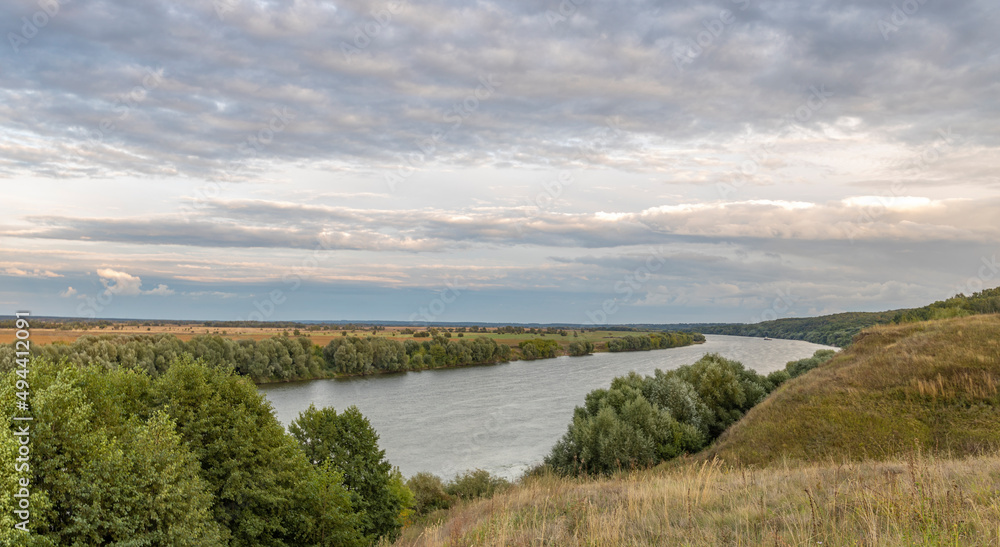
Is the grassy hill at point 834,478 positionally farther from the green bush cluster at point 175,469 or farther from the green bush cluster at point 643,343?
the green bush cluster at point 643,343

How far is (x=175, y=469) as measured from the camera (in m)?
14.0

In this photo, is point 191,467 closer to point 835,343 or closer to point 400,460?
point 400,460

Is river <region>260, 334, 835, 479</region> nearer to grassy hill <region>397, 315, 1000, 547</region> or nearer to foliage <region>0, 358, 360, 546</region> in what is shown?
foliage <region>0, 358, 360, 546</region>

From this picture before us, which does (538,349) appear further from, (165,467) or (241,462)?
(165,467)

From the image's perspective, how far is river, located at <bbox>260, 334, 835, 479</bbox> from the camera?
41.4m

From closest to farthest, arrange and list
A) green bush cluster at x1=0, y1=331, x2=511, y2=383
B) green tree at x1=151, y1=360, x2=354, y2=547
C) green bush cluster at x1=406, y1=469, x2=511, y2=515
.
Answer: green tree at x1=151, y1=360, x2=354, y2=547 < green bush cluster at x1=406, y1=469, x2=511, y2=515 < green bush cluster at x1=0, y1=331, x2=511, y2=383

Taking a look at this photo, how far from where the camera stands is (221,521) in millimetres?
18672

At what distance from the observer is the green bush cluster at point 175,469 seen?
11.6 m

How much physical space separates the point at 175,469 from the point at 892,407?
3025cm

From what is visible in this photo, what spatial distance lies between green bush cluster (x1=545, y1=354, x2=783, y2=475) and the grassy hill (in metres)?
4.24

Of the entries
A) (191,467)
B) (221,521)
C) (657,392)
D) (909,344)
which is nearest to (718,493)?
(191,467)

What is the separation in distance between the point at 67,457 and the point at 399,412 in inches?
1853

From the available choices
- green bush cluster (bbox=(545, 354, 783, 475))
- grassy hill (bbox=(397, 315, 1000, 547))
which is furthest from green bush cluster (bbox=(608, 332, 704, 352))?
grassy hill (bbox=(397, 315, 1000, 547))

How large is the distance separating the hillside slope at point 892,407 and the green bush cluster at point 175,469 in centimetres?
1763
